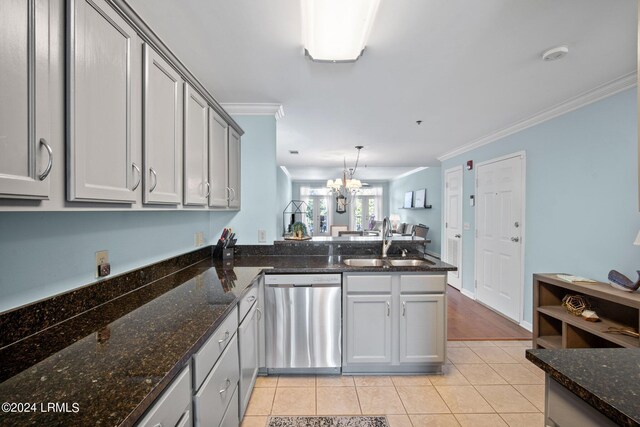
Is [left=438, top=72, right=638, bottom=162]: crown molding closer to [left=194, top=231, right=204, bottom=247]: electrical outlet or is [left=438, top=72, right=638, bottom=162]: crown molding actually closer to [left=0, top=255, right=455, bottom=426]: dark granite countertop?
[left=0, top=255, right=455, bottom=426]: dark granite countertop

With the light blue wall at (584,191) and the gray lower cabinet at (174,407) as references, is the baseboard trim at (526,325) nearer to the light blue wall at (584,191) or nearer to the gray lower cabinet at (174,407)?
the light blue wall at (584,191)

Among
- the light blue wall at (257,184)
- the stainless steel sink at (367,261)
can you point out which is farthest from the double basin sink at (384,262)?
the light blue wall at (257,184)

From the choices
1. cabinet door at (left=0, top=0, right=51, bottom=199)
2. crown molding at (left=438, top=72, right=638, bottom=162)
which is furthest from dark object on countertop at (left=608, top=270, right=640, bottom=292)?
cabinet door at (left=0, top=0, right=51, bottom=199)

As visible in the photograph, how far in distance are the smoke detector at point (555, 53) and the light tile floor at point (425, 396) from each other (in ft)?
7.73

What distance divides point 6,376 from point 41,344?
192 millimetres

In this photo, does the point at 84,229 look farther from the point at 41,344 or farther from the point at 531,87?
the point at 531,87

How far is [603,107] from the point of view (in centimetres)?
240

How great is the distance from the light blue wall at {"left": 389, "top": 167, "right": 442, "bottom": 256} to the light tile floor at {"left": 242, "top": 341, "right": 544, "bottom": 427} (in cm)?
462

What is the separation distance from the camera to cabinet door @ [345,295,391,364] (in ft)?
7.32

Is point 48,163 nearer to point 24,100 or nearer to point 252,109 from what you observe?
point 24,100

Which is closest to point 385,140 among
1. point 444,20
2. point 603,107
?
point 603,107

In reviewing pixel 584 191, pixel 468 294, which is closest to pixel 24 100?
pixel 584 191

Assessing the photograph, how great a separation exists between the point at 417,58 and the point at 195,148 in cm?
158

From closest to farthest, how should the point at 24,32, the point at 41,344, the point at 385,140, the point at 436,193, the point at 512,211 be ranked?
the point at 24,32, the point at 41,344, the point at 512,211, the point at 385,140, the point at 436,193
